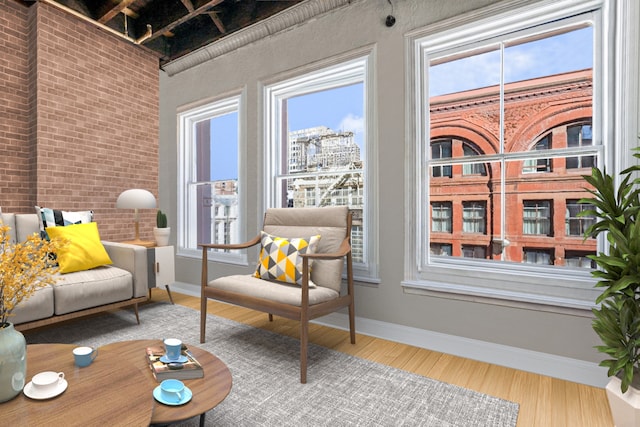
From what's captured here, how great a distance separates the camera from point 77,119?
3.70 m

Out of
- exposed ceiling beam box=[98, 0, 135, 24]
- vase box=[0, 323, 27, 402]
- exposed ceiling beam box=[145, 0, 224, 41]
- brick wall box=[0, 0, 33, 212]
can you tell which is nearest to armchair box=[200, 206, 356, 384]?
vase box=[0, 323, 27, 402]

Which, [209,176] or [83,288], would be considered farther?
[209,176]

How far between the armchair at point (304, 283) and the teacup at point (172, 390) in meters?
0.80

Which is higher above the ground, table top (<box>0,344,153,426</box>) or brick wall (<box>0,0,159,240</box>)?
brick wall (<box>0,0,159,240</box>)

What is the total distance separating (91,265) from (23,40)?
268cm

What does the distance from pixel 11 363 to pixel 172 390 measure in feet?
1.65

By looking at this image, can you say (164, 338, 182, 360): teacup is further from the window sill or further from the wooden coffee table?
the window sill

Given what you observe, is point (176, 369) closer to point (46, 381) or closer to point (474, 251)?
point (46, 381)

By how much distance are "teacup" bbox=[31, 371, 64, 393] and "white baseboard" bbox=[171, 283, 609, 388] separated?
1993mm

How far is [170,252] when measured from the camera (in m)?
3.39

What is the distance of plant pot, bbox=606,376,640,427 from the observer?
134 cm

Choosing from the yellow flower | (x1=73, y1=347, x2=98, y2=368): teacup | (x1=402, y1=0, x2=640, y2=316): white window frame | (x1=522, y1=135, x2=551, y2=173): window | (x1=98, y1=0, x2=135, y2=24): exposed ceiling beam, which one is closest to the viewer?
the yellow flower

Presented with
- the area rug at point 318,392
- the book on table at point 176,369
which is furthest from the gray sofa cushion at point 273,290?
the book on table at point 176,369

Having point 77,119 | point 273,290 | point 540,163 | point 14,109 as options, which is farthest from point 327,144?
point 14,109
